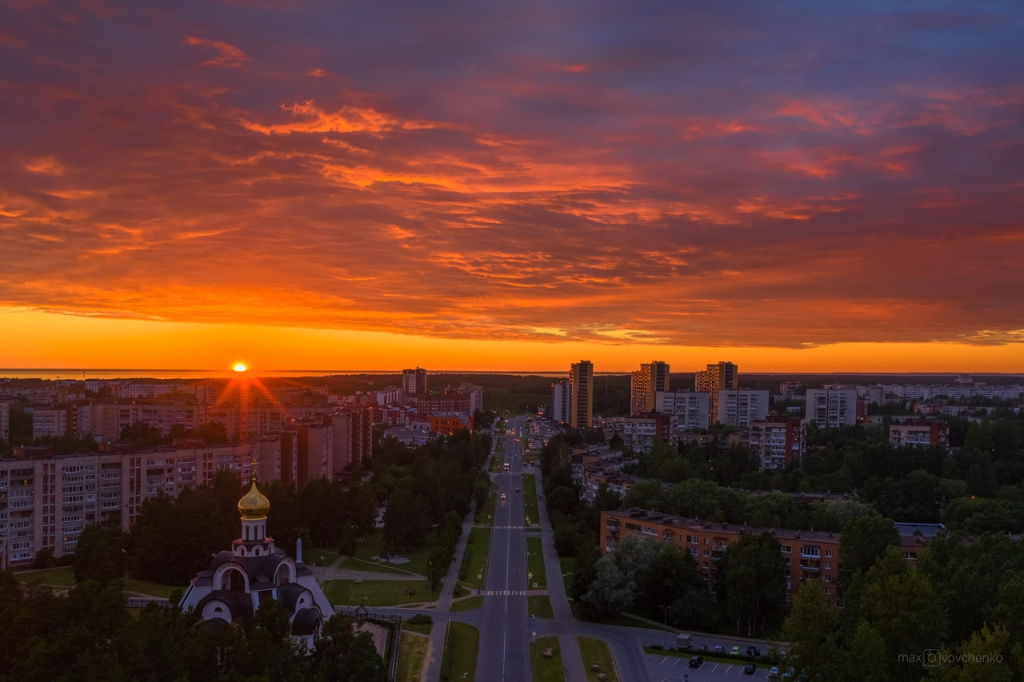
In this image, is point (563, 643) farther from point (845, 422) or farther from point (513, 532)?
point (845, 422)

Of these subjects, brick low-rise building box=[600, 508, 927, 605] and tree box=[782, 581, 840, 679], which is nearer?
tree box=[782, 581, 840, 679]

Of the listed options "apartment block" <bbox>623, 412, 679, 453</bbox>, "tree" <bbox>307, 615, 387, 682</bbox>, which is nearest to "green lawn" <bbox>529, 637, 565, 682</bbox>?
"tree" <bbox>307, 615, 387, 682</bbox>

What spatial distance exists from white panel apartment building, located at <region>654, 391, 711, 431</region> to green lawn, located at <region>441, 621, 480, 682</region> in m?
66.0

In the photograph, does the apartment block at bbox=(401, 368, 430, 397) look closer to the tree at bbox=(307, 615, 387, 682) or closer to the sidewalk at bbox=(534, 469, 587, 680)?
the sidewalk at bbox=(534, 469, 587, 680)

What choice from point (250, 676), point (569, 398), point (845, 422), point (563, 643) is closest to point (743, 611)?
point (563, 643)

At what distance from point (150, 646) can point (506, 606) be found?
15.9 metres

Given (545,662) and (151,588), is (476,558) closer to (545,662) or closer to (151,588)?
(151,588)

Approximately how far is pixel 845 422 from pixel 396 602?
6998cm

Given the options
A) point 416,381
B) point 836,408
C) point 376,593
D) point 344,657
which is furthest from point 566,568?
point 416,381

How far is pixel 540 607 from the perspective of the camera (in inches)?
1271

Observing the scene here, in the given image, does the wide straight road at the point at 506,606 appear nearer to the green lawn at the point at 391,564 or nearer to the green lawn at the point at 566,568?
the green lawn at the point at 566,568

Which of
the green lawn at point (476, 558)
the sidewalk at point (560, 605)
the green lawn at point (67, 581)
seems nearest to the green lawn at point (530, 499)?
the sidewalk at point (560, 605)

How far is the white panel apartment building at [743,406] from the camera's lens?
285 ft

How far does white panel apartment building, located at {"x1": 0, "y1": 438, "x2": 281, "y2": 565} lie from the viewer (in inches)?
1414
